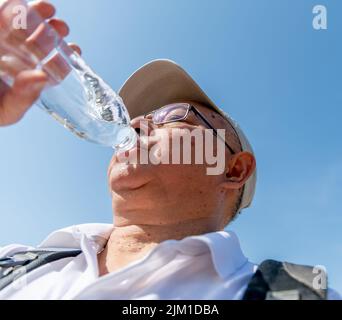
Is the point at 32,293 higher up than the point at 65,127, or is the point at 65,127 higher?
the point at 65,127

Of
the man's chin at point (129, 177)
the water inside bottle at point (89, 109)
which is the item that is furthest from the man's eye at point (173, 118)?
the man's chin at point (129, 177)

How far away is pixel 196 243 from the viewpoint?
5.38 feet

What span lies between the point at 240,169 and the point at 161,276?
3.43 feet

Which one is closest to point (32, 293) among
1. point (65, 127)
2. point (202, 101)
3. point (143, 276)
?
point (143, 276)

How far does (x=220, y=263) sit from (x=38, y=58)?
1.01 metres

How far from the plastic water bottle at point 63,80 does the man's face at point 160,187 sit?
0.42ft

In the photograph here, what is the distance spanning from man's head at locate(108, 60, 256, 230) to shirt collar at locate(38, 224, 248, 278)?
0.44ft

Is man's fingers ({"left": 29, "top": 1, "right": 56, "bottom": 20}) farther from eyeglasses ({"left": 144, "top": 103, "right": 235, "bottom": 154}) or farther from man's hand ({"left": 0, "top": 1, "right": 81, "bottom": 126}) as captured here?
eyeglasses ({"left": 144, "top": 103, "right": 235, "bottom": 154})

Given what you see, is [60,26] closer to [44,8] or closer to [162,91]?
[44,8]

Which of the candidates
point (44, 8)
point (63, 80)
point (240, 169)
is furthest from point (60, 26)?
Answer: point (240, 169)

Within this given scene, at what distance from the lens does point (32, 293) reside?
1.61 m

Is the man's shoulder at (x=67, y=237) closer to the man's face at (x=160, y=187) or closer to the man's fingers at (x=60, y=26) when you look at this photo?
the man's face at (x=160, y=187)

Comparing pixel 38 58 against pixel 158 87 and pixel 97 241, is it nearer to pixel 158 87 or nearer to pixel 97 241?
pixel 97 241
